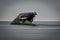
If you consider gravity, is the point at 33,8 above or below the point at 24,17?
above

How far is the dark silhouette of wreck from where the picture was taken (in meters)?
4.45

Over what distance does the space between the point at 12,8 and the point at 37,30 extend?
48.7 inches

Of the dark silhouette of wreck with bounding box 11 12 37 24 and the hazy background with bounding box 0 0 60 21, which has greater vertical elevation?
the hazy background with bounding box 0 0 60 21

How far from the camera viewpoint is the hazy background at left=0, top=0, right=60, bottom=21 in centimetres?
440

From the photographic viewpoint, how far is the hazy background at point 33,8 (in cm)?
440

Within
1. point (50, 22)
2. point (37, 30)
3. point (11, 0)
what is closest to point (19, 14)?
point (11, 0)

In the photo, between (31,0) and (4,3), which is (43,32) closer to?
(31,0)

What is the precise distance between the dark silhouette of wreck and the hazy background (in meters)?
0.12

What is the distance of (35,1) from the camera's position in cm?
442

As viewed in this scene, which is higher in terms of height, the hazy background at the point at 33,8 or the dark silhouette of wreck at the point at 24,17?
the hazy background at the point at 33,8

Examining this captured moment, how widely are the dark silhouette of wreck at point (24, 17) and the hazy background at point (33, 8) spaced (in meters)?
0.12

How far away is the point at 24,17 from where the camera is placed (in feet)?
14.9

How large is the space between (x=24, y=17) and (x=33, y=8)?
0.49 m

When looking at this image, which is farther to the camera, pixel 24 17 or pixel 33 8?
pixel 24 17
